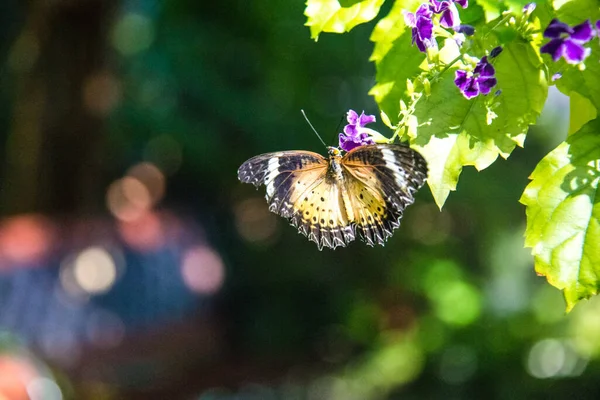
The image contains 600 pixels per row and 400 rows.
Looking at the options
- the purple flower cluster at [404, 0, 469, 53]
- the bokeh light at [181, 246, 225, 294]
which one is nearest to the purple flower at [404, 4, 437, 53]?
the purple flower cluster at [404, 0, 469, 53]

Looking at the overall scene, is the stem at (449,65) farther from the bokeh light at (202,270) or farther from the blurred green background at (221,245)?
the bokeh light at (202,270)

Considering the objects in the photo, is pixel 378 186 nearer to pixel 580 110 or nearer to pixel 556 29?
pixel 580 110

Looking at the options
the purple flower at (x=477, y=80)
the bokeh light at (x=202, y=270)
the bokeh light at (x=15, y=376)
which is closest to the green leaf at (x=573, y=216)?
the purple flower at (x=477, y=80)

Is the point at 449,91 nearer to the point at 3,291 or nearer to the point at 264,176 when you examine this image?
the point at 264,176

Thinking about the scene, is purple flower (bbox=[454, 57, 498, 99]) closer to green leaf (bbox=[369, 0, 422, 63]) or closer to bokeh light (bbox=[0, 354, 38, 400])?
green leaf (bbox=[369, 0, 422, 63])

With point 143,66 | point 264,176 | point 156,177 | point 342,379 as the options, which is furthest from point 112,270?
point 264,176
